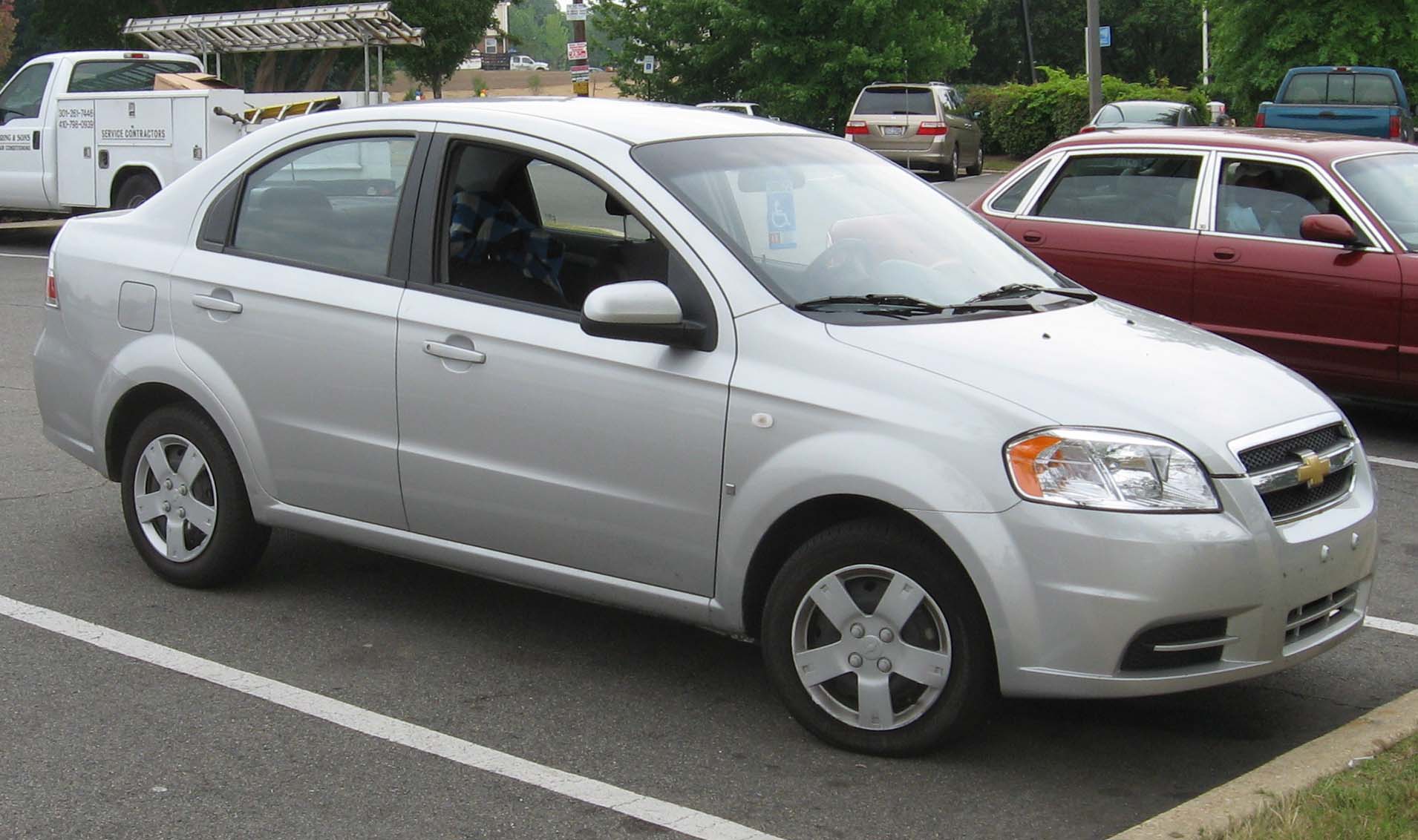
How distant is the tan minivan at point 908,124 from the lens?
3070cm

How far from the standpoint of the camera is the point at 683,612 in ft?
15.1

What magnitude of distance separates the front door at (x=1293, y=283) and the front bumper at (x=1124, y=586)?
15.3 feet

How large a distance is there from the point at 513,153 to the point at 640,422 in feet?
3.59

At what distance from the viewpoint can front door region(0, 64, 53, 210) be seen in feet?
58.6

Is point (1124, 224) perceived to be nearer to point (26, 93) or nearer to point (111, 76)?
point (111, 76)

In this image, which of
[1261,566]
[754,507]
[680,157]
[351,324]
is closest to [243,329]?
[351,324]

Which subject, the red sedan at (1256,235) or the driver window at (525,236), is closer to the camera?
the driver window at (525,236)

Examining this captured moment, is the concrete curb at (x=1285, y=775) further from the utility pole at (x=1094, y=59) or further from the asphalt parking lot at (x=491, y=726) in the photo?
the utility pole at (x=1094, y=59)

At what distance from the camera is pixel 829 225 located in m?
4.97

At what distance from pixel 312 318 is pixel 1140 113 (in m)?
25.5

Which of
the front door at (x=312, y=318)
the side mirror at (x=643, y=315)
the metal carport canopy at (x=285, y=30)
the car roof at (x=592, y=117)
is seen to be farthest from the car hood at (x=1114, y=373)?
the metal carport canopy at (x=285, y=30)

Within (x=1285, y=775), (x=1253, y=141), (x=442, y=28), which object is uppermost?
(x=442, y=28)

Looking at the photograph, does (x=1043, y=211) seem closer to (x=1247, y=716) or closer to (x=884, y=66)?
(x=1247, y=716)

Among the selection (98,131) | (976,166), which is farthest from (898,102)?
(98,131)
